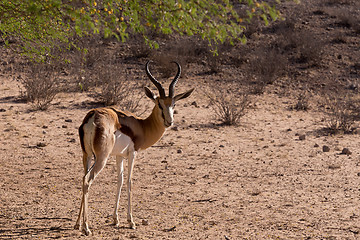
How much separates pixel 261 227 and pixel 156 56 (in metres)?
12.8

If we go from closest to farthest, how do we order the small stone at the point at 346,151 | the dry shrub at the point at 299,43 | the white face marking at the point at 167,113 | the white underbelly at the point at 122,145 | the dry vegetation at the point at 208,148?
1. the white underbelly at the point at 122,145
2. the white face marking at the point at 167,113
3. the dry vegetation at the point at 208,148
4. the small stone at the point at 346,151
5. the dry shrub at the point at 299,43

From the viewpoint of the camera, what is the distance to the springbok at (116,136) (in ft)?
19.4

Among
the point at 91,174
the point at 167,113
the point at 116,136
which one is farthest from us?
the point at 167,113

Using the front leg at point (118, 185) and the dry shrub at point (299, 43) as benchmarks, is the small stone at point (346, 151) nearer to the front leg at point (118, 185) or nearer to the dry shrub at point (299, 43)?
the front leg at point (118, 185)

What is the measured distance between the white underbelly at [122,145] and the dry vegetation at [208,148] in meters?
1.03

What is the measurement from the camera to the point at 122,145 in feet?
20.8

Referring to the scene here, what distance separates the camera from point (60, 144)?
10555 mm

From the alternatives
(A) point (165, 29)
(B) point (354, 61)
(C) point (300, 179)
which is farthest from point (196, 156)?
(B) point (354, 61)

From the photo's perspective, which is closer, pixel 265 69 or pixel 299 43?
pixel 265 69

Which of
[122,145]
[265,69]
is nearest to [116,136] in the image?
[122,145]

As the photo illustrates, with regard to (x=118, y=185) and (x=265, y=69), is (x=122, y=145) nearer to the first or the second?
(x=118, y=185)

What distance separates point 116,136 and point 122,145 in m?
0.17

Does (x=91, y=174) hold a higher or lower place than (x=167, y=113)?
lower

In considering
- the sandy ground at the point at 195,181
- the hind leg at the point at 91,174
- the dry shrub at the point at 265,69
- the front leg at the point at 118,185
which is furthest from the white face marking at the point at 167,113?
the dry shrub at the point at 265,69
